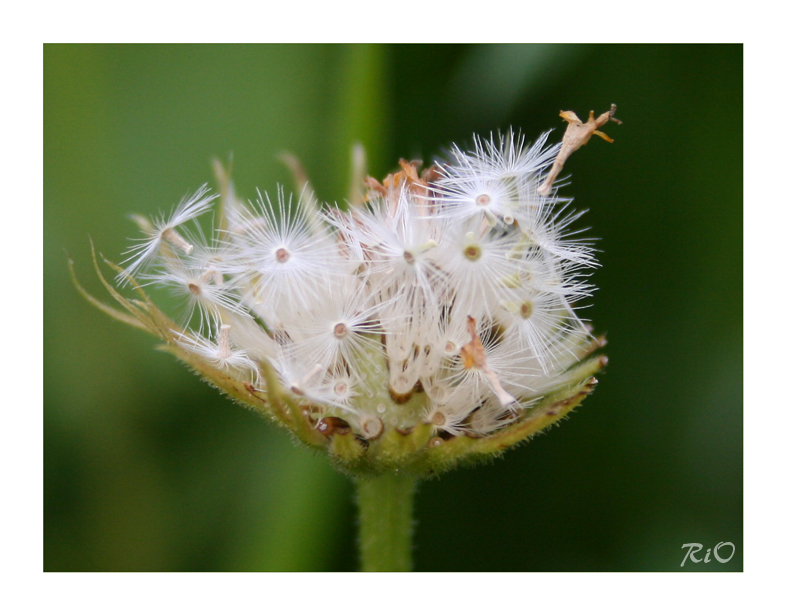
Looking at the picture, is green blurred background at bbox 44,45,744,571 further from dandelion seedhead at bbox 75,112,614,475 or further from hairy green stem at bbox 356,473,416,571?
dandelion seedhead at bbox 75,112,614,475

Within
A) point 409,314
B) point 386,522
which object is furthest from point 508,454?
point 409,314

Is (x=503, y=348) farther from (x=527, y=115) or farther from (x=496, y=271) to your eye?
(x=527, y=115)

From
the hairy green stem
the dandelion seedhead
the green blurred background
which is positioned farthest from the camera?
the green blurred background

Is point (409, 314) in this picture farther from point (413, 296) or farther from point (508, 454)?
point (508, 454)

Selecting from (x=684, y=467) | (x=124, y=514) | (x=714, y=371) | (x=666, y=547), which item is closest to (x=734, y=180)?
(x=714, y=371)

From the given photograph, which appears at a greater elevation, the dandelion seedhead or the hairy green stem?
the dandelion seedhead

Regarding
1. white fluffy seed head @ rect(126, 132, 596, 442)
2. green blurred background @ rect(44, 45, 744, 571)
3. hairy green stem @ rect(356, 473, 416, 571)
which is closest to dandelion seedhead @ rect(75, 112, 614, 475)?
white fluffy seed head @ rect(126, 132, 596, 442)
